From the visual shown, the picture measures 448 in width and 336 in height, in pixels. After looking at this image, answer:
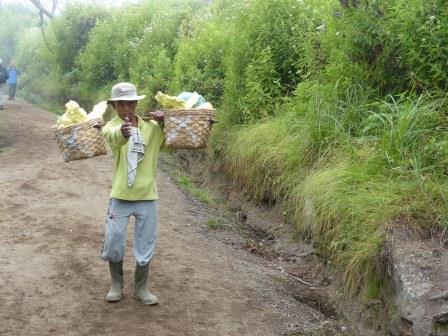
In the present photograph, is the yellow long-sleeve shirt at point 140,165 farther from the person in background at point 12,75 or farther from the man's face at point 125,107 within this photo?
the person in background at point 12,75

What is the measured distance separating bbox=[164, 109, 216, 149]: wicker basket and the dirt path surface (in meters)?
1.39

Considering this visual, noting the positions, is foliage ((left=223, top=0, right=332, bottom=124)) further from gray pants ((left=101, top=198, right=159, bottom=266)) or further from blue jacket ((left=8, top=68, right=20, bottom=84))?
blue jacket ((left=8, top=68, right=20, bottom=84))

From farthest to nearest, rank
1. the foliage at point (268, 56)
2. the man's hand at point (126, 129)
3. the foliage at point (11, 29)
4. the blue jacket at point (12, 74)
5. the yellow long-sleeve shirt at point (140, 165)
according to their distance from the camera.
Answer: the foliage at point (11, 29)
the blue jacket at point (12, 74)
the foliage at point (268, 56)
the yellow long-sleeve shirt at point (140, 165)
the man's hand at point (126, 129)

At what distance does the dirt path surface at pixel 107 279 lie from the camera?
16.6ft

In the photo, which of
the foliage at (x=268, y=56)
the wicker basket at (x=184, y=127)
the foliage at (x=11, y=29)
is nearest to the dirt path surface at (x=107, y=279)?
the wicker basket at (x=184, y=127)

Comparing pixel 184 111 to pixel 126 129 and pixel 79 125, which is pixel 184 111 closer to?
pixel 126 129

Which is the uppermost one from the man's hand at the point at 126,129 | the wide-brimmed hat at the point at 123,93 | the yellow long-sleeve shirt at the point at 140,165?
the wide-brimmed hat at the point at 123,93

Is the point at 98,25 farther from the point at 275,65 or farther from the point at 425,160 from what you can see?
the point at 425,160

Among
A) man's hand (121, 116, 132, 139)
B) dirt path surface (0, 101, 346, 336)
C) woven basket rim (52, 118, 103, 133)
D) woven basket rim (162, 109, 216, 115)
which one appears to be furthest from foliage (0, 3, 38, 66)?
man's hand (121, 116, 132, 139)

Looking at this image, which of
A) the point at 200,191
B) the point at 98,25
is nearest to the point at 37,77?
the point at 98,25

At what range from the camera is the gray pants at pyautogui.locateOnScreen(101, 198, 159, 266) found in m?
5.10

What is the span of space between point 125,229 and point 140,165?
0.52 m

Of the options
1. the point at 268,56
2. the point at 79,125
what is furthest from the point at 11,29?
the point at 79,125

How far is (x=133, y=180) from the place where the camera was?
5.04 m
